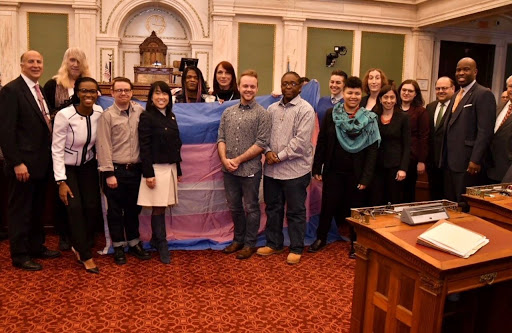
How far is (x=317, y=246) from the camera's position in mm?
3953

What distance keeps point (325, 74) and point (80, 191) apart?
735cm

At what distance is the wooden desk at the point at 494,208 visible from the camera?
8.41ft

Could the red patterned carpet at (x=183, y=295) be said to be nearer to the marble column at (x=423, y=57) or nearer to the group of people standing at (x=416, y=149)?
the group of people standing at (x=416, y=149)

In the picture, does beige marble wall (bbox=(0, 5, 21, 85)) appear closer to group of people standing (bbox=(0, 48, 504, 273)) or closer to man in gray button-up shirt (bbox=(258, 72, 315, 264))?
group of people standing (bbox=(0, 48, 504, 273))

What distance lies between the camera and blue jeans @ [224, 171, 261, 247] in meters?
3.68

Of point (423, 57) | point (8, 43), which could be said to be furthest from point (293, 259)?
point (423, 57)

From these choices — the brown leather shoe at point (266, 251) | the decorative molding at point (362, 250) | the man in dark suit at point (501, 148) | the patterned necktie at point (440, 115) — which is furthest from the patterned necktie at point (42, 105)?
the man in dark suit at point (501, 148)

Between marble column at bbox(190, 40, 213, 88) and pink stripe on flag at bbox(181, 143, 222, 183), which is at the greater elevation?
marble column at bbox(190, 40, 213, 88)

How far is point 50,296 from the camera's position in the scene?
117 inches

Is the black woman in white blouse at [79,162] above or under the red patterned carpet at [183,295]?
above

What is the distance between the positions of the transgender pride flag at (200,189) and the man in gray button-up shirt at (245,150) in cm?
31

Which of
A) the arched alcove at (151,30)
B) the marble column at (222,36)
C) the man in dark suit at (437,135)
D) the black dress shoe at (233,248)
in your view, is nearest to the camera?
the black dress shoe at (233,248)

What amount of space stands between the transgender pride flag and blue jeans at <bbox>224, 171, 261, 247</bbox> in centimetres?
27

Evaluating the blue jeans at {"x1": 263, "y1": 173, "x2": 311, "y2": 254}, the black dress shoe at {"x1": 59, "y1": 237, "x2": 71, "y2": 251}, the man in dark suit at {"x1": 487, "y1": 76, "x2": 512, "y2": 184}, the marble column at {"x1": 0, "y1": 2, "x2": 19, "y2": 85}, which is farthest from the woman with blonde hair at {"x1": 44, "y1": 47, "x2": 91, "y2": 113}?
the marble column at {"x1": 0, "y1": 2, "x2": 19, "y2": 85}
